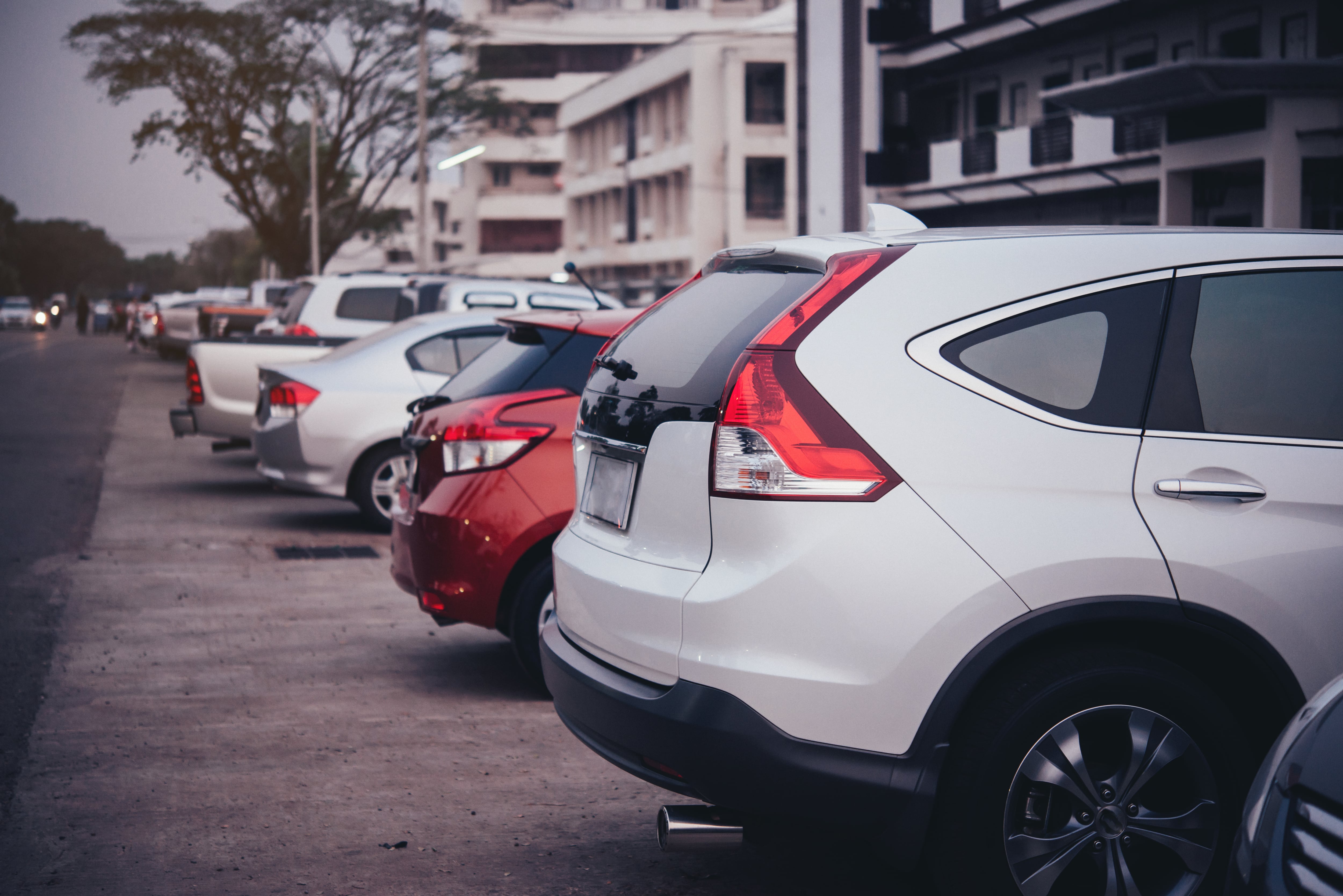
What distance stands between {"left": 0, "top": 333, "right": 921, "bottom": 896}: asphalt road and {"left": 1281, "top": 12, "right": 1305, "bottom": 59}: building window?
20.1 m

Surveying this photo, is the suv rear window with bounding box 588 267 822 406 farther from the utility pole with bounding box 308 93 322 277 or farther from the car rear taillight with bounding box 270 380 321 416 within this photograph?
the utility pole with bounding box 308 93 322 277

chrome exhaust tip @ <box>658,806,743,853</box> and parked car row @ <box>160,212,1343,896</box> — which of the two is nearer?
parked car row @ <box>160,212,1343,896</box>

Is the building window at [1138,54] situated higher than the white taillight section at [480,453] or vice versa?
the building window at [1138,54]

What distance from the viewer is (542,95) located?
7725 centimetres

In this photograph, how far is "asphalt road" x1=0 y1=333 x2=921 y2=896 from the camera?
13.4 feet

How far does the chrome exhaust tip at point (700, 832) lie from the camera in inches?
131

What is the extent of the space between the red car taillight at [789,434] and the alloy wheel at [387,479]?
7.65 meters

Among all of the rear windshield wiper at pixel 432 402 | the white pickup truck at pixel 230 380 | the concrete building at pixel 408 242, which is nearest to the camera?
the rear windshield wiper at pixel 432 402

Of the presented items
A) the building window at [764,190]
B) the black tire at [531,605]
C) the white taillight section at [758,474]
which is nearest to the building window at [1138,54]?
the building window at [764,190]

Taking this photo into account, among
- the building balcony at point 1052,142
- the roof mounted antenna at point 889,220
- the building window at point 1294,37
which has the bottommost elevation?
the roof mounted antenna at point 889,220

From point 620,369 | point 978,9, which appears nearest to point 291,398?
point 620,369

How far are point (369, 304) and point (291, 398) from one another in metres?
5.30

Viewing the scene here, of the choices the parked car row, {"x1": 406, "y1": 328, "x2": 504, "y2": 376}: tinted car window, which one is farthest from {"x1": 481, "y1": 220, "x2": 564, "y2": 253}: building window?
the parked car row

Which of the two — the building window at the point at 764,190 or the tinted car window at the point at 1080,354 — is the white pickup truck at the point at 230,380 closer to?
the tinted car window at the point at 1080,354
